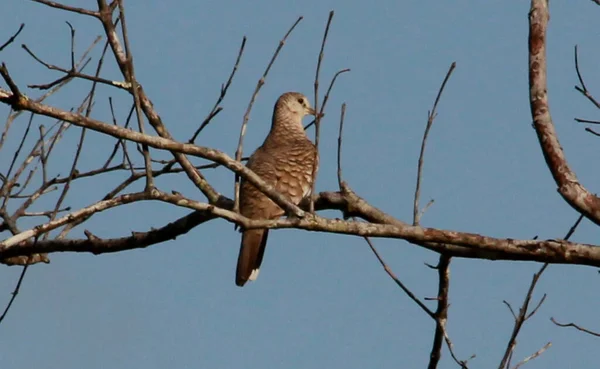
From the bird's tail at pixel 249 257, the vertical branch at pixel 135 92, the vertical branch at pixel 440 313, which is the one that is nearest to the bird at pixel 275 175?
the bird's tail at pixel 249 257

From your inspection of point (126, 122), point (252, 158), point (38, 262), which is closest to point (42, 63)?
point (126, 122)

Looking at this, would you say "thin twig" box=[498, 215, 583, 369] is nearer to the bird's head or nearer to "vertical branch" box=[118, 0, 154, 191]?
"vertical branch" box=[118, 0, 154, 191]

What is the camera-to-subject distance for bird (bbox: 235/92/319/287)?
6223 mm

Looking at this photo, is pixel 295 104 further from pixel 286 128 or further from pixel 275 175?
pixel 275 175

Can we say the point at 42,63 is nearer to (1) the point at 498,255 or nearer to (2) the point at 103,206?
(2) the point at 103,206

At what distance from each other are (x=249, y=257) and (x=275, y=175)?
741 millimetres

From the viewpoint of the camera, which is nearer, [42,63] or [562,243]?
[562,243]

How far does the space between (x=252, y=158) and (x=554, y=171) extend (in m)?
3.44

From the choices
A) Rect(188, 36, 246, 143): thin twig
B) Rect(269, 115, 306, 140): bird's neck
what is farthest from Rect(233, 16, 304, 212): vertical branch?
Rect(269, 115, 306, 140): bird's neck

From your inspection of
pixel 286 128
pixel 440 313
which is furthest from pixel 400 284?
pixel 286 128

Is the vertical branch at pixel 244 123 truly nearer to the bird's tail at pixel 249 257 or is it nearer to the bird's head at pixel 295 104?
the bird's tail at pixel 249 257

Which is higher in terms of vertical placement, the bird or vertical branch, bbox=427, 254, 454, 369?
the bird

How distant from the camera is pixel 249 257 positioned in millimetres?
6199

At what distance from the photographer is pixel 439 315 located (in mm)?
4395
